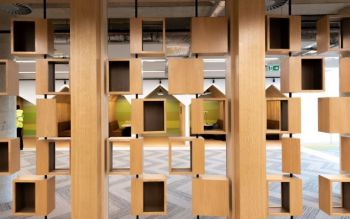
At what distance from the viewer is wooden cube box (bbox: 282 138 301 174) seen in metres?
2.98

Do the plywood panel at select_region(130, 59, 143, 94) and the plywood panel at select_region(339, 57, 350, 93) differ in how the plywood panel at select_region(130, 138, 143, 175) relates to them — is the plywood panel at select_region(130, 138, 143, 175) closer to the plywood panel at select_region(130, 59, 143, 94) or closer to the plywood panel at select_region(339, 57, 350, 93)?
the plywood panel at select_region(130, 59, 143, 94)

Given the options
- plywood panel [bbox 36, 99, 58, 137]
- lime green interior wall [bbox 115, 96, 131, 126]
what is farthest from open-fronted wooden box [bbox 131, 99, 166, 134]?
lime green interior wall [bbox 115, 96, 131, 126]

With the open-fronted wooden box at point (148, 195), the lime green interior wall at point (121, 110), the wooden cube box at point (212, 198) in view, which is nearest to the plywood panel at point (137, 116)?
the open-fronted wooden box at point (148, 195)

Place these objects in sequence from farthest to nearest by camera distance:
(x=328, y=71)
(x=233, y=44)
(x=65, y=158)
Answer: (x=328, y=71), (x=65, y=158), (x=233, y=44)

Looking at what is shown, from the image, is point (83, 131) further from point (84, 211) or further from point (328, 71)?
point (328, 71)

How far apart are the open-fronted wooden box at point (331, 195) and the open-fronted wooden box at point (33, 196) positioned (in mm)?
3352

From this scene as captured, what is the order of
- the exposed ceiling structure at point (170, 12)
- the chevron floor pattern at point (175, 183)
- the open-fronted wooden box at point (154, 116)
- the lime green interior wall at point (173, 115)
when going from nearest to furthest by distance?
the open-fronted wooden box at point (154, 116) → the exposed ceiling structure at point (170, 12) → the chevron floor pattern at point (175, 183) → the lime green interior wall at point (173, 115)

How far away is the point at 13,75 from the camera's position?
316 centimetres

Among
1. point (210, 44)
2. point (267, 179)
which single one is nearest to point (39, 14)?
point (210, 44)

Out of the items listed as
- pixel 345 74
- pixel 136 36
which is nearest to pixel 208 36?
pixel 136 36

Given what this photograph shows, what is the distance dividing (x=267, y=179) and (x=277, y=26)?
6.20 ft

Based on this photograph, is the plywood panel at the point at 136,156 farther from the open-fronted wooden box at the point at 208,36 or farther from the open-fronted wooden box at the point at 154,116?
the open-fronted wooden box at the point at 208,36

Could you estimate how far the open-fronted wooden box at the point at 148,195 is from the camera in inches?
120

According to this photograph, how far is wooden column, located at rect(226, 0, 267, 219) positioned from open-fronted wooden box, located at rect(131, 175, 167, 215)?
953mm
